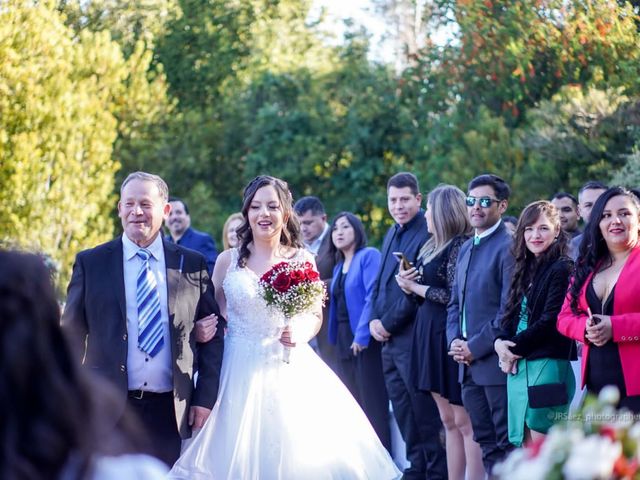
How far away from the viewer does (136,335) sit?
6.76 meters

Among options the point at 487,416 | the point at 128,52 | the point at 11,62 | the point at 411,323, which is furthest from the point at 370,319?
the point at 128,52

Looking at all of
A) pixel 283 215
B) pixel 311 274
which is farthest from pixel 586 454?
pixel 283 215

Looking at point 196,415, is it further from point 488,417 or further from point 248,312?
point 488,417

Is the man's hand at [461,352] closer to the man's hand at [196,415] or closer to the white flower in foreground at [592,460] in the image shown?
the man's hand at [196,415]

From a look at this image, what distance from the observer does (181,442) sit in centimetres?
715

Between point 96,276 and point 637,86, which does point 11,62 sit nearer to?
point 637,86

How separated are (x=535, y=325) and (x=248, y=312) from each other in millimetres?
2111

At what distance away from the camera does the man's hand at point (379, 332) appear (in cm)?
971

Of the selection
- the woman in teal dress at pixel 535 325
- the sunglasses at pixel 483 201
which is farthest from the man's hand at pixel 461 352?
the sunglasses at pixel 483 201

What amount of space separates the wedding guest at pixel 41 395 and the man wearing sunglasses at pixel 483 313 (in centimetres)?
589

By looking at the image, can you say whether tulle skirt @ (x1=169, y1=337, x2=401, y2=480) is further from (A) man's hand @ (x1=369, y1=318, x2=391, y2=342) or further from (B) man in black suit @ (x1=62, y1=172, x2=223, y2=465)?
(A) man's hand @ (x1=369, y1=318, x2=391, y2=342)

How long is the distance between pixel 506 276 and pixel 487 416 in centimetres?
113

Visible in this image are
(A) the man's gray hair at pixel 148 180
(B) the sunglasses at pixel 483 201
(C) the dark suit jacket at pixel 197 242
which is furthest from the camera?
(C) the dark suit jacket at pixel 197 242

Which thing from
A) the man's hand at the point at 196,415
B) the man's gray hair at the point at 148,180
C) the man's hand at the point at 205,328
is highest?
the man's gray hair at the point at 148,180
